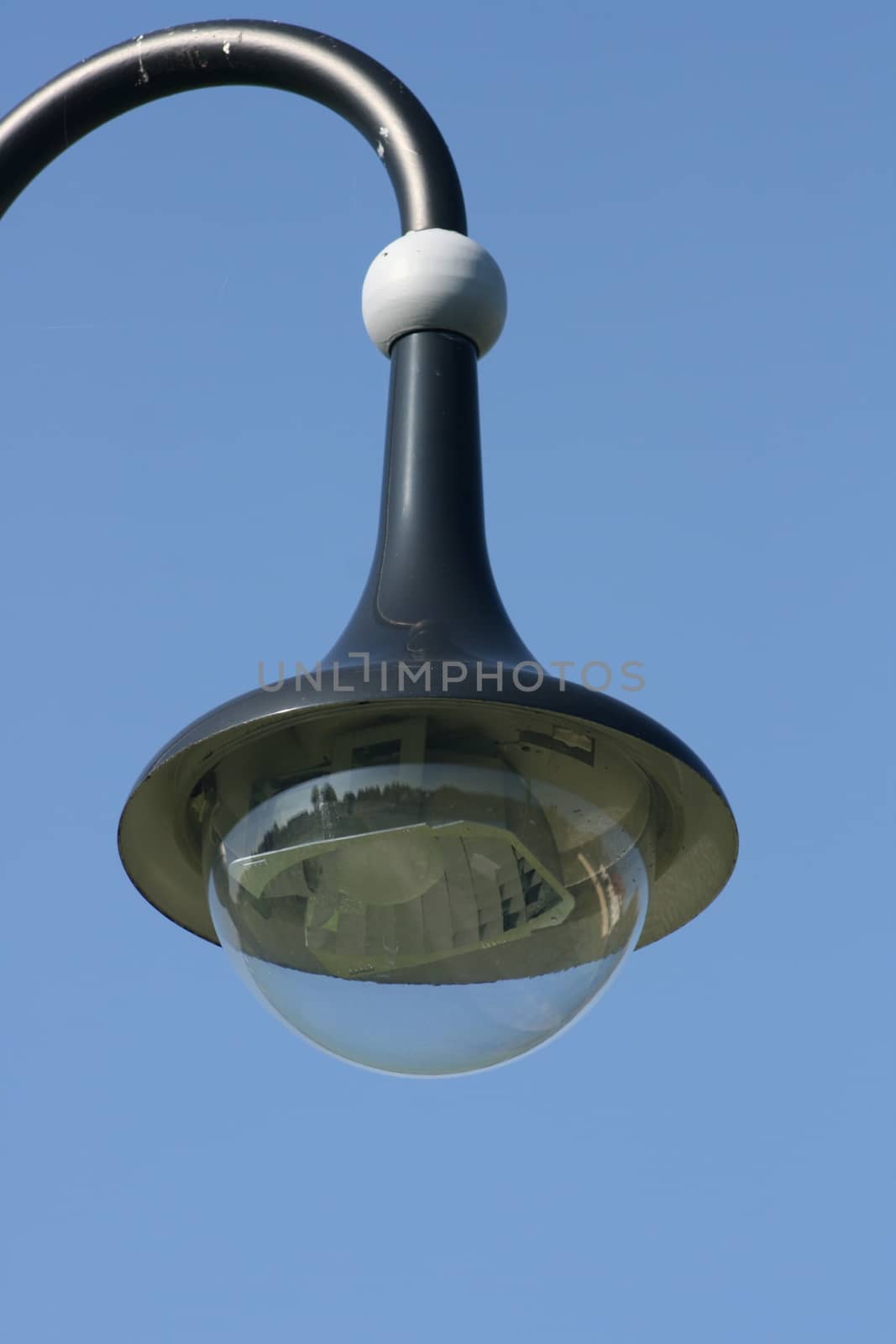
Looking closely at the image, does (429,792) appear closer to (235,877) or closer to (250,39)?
(235,877)

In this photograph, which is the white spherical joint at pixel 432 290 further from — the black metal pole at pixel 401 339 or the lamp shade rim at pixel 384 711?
the lamp shade rim at pixel 384 711

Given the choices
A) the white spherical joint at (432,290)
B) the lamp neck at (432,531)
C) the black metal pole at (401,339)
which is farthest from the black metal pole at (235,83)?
the lamp neck at (432,531)

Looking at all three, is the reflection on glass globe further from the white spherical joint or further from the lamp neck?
the white spherical joint

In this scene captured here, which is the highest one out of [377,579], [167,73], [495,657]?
[167,73]

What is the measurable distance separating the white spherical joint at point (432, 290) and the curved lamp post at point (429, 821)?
0.02m

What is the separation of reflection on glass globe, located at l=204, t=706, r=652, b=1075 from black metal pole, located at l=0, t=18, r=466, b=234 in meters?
1.16

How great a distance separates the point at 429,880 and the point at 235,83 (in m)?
1.78

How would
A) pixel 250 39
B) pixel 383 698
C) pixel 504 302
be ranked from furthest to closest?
pixel 250 39
pixel 504 302
pixel 383 698

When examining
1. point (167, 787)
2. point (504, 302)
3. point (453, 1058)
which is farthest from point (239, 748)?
point (504, 302)

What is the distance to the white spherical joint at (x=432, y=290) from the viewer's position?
10.9 ft

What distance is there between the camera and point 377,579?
3150mm

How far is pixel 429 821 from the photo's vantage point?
9.10 ft

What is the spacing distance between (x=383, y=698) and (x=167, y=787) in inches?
21.9

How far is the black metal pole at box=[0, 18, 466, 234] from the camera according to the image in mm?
3533
